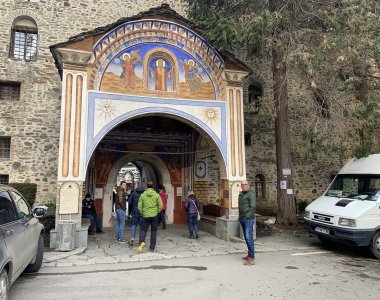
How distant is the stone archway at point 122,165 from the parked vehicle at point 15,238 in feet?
18.7

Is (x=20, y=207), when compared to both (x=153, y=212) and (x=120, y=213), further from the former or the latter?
(x=120, y=213)

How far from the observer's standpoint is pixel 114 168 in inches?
463

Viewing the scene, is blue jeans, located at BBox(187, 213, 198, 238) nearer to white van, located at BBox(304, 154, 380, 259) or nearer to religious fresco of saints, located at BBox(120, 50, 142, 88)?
white van, located at BBox(304, 154, 380, 259)

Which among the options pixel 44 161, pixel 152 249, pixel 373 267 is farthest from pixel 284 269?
pixel 44 161

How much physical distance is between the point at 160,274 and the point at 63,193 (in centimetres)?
326

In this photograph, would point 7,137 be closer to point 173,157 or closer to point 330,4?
point 173,157

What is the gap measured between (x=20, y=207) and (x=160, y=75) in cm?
512

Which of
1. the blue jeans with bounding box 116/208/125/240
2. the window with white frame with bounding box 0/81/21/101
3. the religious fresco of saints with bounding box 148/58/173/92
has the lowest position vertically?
the blue jeans with bounding box 116/208/125/240

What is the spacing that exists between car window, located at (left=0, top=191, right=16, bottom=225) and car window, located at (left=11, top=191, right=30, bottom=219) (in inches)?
9.1

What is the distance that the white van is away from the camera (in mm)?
7074

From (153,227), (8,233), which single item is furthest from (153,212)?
(8,233)

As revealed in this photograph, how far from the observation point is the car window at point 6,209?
4.25 meters

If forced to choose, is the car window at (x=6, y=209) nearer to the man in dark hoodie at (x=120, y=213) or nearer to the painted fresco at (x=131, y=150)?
the man in dark hoodie at (x=120, y=213)

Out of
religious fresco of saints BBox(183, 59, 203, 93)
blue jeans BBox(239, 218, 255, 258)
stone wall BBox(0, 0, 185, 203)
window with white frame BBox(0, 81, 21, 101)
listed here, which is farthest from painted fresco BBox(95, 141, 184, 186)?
blue jeans BBox(239, 218, 255, 258)
